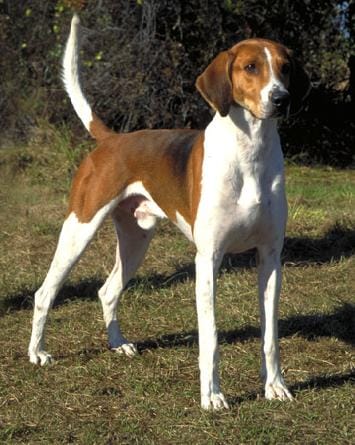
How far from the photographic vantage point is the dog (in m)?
4.38

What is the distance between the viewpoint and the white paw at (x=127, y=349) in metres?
5.51

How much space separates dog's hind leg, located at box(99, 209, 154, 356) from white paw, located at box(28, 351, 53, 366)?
47 cm

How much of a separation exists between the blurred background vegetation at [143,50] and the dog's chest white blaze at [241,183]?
6.75 meters

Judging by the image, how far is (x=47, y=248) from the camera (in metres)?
8.05

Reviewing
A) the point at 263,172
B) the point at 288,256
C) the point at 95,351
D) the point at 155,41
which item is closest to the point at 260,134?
the point at 263,172

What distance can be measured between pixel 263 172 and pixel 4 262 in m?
3.75

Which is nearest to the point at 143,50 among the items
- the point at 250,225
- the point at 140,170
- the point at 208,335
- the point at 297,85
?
the point at 140,170

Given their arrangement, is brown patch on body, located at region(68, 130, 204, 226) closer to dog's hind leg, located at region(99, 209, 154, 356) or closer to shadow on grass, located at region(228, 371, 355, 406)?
dog's hind leg, located at region(99, 209, 154, 356)

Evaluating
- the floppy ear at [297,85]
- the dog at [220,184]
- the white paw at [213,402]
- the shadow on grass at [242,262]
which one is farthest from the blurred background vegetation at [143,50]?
the white paw at [213,402]

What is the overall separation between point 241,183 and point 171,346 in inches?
62.4

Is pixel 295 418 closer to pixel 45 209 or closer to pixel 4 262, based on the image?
pixel 4 262

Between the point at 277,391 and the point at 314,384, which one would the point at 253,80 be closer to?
the point at 277,391

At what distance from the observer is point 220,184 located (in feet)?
14.5

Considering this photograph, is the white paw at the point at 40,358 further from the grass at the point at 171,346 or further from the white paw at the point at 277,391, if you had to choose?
the white paw at the point at 277,391
